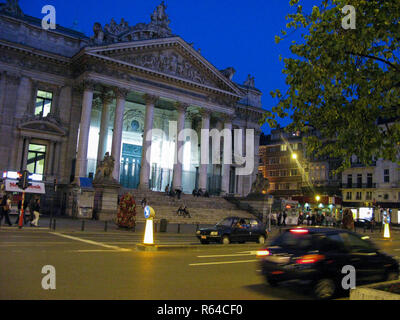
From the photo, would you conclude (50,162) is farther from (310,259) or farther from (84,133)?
(310,259)

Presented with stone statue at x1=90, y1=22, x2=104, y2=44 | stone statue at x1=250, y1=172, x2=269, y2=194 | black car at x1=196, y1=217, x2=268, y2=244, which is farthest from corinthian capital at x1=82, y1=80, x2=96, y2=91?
black car at x1=196, y1=217, x2=268, y2=244

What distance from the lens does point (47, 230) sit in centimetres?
2192

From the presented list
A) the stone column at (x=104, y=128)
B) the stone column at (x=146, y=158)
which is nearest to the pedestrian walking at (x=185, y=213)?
the stone column at (x=146, y=158)

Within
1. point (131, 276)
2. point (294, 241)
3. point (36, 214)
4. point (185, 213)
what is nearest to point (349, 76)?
point (294, 241)

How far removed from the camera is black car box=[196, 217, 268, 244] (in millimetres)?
19281

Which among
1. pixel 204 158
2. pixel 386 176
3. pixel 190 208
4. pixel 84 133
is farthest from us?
pixel 386 176

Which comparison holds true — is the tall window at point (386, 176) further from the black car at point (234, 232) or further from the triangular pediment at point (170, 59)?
the black car at point (234, 232)

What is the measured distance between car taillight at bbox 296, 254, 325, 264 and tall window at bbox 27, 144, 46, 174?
35.7 metres

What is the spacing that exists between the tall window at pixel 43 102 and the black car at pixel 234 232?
26767 millimetres

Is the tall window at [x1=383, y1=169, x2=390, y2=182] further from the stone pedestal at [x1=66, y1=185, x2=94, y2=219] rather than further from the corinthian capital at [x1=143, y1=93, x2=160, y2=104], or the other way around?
the stone pedestal at [x1=66, y1=185, x2=94, y2=219]

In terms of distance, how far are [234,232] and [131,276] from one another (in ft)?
37.6

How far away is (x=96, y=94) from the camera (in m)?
42.8
